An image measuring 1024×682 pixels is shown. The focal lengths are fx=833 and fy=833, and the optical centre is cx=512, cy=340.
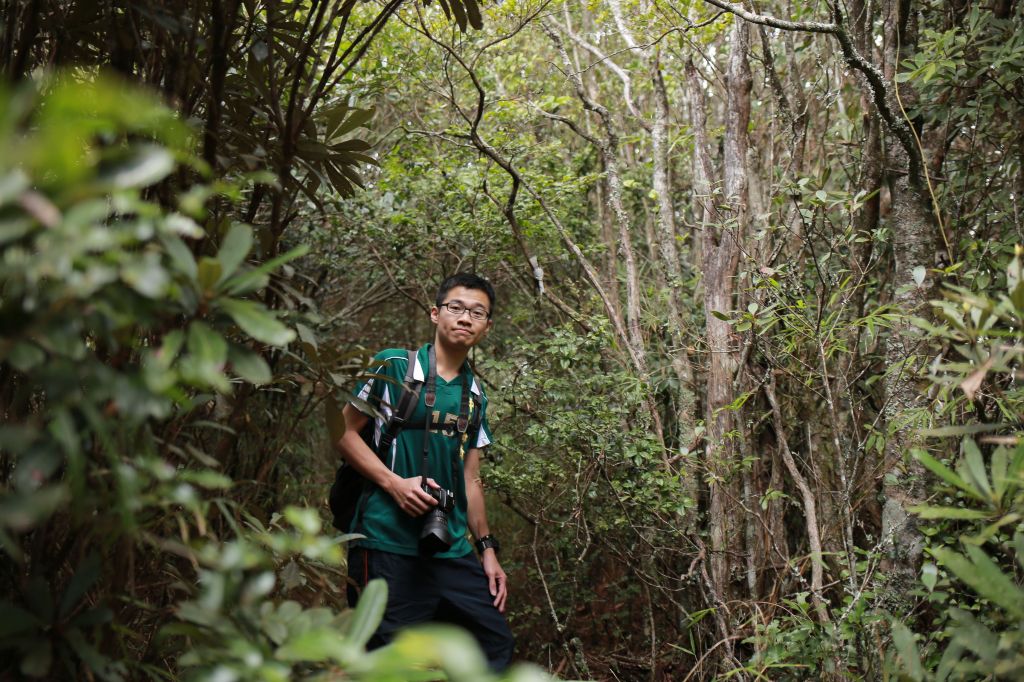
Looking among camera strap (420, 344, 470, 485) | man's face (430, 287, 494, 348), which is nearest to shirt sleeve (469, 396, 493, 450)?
camera strap (420, 344, 470, 485)

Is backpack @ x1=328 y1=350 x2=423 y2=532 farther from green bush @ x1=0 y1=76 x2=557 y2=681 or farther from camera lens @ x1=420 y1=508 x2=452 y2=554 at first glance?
green bush @ x1=0 y1=76 x2=557 y2=681

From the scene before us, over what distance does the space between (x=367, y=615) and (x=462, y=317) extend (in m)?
1.96

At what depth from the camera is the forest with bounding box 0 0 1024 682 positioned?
3.14ft

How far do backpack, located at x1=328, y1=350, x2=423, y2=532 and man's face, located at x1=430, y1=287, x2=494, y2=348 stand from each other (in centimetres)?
18

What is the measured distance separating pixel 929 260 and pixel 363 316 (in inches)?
163

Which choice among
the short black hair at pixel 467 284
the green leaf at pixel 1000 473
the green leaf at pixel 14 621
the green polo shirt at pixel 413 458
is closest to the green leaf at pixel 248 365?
the green leaf at pixel 14 621

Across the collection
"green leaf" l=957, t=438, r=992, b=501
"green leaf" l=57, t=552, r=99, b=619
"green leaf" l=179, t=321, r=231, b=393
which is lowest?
"green leaf" l=57, t=552, r=99, b=619

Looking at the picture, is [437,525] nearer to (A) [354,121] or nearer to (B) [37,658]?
(A) [354,121]

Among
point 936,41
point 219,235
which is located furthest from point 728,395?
point 219,235

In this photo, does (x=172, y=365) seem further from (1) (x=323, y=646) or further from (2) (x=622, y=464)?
(2) (x=622, y=464)

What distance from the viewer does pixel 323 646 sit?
0.86m

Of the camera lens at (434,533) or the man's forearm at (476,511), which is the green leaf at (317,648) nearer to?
the camera lens at (434,533)

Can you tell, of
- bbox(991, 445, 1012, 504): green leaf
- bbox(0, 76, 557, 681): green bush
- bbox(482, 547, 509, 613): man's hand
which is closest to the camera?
bbox(0, 76, 557, 681): green bush

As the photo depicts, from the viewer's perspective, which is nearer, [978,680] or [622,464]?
[978,680]
